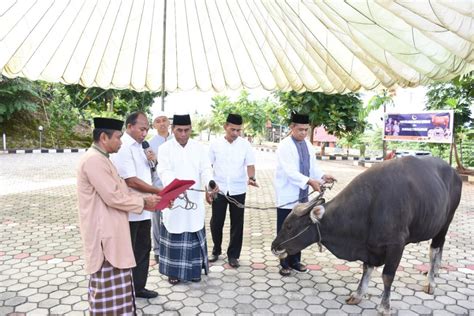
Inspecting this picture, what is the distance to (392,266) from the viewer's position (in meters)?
3.29

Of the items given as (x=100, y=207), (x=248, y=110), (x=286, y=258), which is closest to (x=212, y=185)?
(x=286, y=258)

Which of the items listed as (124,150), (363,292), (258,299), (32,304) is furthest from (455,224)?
(32,304)

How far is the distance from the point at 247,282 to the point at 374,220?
1.61 meters

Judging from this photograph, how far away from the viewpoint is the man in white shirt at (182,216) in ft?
12.7

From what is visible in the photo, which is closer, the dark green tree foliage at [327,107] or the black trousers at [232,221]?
the black trousers at [232,221]

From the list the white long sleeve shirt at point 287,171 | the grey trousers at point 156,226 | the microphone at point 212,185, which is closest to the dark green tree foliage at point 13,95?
the grey trousers at point 156,226

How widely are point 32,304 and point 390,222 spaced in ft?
11.2

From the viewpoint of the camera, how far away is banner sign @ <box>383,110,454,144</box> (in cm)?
1338

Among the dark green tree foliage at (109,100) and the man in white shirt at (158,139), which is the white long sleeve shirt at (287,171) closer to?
the man in white shirt at (158,139)

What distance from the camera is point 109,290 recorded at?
279cm

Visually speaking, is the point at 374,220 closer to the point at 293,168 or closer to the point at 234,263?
the point at 293,168

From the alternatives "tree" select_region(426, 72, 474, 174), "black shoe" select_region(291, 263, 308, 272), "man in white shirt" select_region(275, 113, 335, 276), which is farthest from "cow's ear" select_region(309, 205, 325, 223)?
"tree" select_region(426, 72, 474, 174)

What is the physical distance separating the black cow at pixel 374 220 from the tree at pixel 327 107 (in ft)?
51.1

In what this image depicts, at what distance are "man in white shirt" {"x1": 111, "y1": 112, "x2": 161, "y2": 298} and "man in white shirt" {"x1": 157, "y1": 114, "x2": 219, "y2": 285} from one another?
318mm
